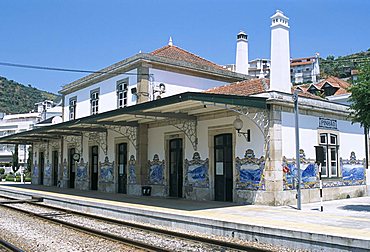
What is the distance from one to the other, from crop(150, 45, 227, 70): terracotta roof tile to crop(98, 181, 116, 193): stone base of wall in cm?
681

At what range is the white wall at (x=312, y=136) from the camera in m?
14.0

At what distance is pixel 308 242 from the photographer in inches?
322

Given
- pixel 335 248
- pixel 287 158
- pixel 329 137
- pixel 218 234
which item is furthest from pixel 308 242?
pixel 329 137

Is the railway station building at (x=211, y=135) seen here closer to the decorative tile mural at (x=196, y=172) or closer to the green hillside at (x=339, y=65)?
the decorative tile mural at (x=196, y=172)

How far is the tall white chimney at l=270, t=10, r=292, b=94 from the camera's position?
47.5 feet

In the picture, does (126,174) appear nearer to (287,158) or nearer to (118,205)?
(118,205)

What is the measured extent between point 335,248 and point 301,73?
102836 mm

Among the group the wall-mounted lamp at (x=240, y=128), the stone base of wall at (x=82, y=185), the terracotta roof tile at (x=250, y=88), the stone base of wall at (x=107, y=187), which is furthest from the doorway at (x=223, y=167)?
the stone base of wall at (x=82, y=185)

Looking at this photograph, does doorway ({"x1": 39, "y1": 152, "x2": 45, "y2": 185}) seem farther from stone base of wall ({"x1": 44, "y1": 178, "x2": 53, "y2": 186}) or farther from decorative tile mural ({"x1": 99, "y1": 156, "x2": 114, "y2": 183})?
decorative tile mural ({"x1": 99, "y1": 156, "x2": 114, "y2": 183})

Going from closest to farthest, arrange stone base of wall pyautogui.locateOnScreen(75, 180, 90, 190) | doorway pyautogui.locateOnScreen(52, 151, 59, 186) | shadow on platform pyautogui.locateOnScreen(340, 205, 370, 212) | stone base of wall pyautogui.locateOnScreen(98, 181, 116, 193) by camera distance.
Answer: shadow on platform pyautogui.locateOnScreen(340, 205, 370, 212), stone base of wall pyautogui.locateOnScreen(98, 181, 116, 193), stone base of wall pyautogui.locateOnScreen(75, 180, 90, 190), doorway pyautogui.locateOnScreen(52, 151, 59, 186)

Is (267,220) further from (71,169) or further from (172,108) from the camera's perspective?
(71,169)

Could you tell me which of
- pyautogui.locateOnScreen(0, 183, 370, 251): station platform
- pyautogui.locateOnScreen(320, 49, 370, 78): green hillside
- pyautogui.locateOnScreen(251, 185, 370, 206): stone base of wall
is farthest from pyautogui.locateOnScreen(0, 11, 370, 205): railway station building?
pyautogui.locateOnScreen(320, 49, 370, 78): green hillside

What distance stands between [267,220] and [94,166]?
1458cm

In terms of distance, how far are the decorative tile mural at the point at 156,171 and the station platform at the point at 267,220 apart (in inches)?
113
